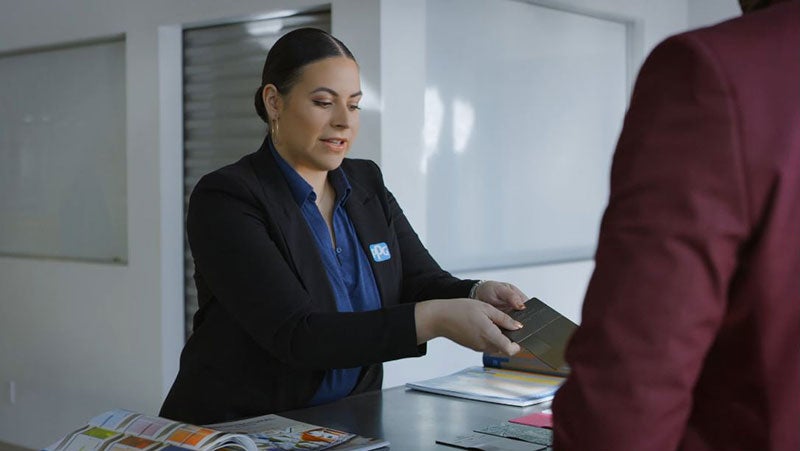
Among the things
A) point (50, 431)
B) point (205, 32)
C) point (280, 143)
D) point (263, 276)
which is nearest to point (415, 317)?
point (263, 276)

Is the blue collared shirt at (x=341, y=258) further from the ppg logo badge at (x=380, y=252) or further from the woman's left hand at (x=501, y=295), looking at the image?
the woman's left hand at (x=501, y=295)

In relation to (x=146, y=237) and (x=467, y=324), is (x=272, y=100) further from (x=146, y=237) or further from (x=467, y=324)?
(x=146, y=237)

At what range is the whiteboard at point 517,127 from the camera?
467cm

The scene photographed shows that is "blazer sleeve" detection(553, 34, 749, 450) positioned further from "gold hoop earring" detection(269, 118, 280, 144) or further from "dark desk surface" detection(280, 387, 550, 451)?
"gold hoop earring" detection(269, 118, 280, 144)

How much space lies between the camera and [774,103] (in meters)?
0.93

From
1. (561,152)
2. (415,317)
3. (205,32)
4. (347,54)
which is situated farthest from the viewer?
(561,152)

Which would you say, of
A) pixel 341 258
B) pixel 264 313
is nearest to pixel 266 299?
pixel 264 313

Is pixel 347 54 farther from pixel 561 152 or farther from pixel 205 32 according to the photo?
pixel 561 152

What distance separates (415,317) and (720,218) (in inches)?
44.8

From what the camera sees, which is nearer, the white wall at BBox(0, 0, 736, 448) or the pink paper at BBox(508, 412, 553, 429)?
the pink paper at BBox(508, 412, 553, 429)

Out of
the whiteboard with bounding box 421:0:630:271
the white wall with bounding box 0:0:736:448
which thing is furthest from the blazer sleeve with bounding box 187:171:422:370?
the whiteboard with bounding box 421:0:630:271

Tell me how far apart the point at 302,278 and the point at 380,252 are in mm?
283

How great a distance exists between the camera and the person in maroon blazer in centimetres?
92

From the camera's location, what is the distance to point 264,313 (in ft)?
7.11
